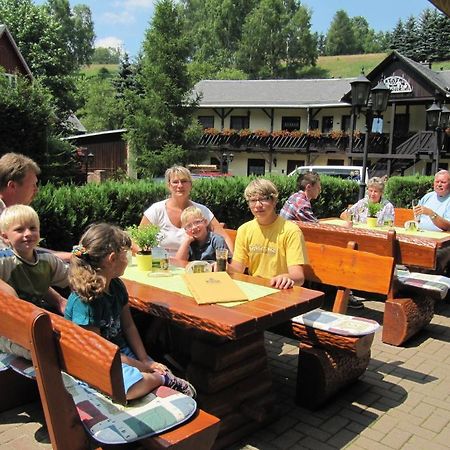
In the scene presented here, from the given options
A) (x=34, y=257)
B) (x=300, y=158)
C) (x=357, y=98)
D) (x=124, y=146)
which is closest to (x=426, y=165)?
(x=300, y=158)

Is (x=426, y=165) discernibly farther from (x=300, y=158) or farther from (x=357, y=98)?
(x=357, y=98)

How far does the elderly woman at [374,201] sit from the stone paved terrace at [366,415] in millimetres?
2438

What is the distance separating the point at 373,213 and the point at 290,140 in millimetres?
27630

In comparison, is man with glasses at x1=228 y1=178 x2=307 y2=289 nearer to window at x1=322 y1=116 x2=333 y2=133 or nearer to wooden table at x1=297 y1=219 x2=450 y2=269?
wooden table at x1=297 y1=219 x2=450 y2=269

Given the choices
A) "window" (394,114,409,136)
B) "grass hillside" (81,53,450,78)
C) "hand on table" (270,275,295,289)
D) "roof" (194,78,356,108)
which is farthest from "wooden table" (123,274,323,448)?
"grass hillside" (81,53,450,78)

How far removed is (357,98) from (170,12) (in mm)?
20484

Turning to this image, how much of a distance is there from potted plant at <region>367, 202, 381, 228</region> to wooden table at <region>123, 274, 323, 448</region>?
3674 mm

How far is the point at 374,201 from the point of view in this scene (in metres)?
6.82

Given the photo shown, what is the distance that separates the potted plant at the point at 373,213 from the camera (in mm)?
6480

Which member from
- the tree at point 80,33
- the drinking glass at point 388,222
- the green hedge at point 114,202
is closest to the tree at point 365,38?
the tree at point 80,33

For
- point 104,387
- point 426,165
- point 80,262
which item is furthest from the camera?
point 426,165

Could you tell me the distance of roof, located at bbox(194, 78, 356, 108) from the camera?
1307 inches

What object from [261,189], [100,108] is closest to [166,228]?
[261,189]

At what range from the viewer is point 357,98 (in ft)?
29.3
